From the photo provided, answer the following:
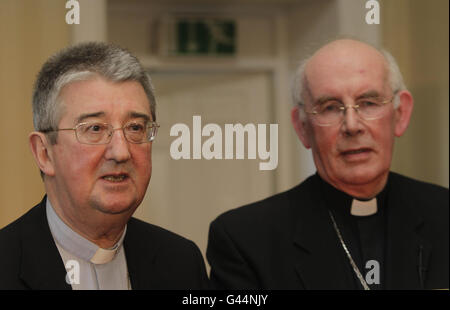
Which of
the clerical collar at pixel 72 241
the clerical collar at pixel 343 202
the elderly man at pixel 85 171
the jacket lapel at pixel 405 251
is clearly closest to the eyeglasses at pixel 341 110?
the clerical collar at pixel 343 202

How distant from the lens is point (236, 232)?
115cm

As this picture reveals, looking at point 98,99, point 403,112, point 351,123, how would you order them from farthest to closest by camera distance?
point 403,112, point 351,123, point 98,99

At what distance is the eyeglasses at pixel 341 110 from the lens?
112 cm

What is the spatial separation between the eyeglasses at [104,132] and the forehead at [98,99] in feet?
0.06

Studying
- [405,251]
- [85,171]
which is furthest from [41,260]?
[405,251]

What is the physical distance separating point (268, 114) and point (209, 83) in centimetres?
15

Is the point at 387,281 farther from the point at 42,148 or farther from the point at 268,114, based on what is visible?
the point at 42,148

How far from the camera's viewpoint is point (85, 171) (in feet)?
3.09

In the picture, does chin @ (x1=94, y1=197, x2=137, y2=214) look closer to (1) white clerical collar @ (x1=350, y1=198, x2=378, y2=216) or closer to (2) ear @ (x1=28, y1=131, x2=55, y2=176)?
(2) ear @ (x1=28, y1=131, x2=55, y2=176)

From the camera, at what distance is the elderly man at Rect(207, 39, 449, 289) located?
1.13 meters

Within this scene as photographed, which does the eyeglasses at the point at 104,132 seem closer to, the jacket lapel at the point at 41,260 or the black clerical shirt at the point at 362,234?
the jacket lapel at the point at 41,260

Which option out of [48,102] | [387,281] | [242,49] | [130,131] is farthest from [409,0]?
[48,102]

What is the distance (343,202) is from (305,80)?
28 centimetres

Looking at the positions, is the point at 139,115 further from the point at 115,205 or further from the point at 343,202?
the point at 343,202
